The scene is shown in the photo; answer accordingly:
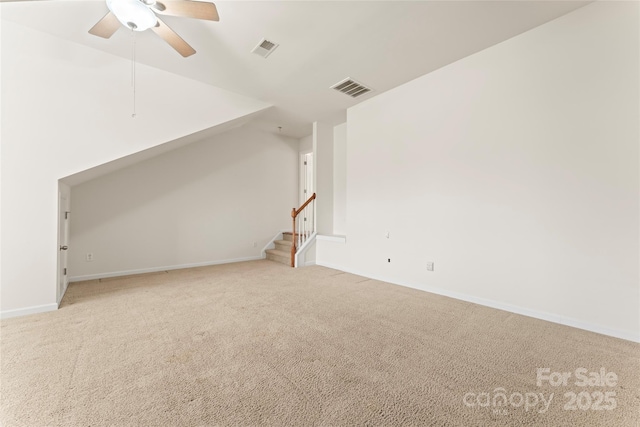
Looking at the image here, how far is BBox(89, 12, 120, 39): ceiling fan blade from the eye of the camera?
2189 mm

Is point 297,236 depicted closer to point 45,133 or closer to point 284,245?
point 284,245

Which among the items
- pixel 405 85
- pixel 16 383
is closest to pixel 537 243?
pixel 405 85

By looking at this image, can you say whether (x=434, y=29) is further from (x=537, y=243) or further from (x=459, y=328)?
(x=459, y=328)

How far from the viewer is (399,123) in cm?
404

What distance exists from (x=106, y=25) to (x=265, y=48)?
148 cm

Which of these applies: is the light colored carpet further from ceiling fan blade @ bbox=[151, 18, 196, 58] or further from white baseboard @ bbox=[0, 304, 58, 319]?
ceiling fan blade @ bbox=[151, 18, 196, 58]

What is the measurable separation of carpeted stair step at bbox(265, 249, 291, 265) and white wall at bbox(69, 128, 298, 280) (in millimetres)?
341

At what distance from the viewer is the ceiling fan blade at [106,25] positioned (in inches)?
86.2

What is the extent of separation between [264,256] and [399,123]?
4.24 metres

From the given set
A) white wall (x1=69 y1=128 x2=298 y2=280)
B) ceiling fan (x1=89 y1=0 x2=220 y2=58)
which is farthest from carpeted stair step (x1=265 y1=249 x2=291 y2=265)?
ceiling fan (x1=89 y1=0 x2=220 y2=58)

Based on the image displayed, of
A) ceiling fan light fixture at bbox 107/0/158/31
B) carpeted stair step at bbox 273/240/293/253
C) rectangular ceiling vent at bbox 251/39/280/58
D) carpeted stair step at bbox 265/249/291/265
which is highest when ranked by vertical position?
rectangular ceiling vent at bbox 251/39/280/58

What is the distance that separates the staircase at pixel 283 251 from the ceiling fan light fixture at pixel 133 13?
419 cm

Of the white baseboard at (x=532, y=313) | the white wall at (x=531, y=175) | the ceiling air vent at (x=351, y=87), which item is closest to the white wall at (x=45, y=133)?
the ceiling air vent at (x=351, y=87)

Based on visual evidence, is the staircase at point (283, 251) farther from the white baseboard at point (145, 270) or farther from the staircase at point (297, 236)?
the white baseboard at point (145, 270)
